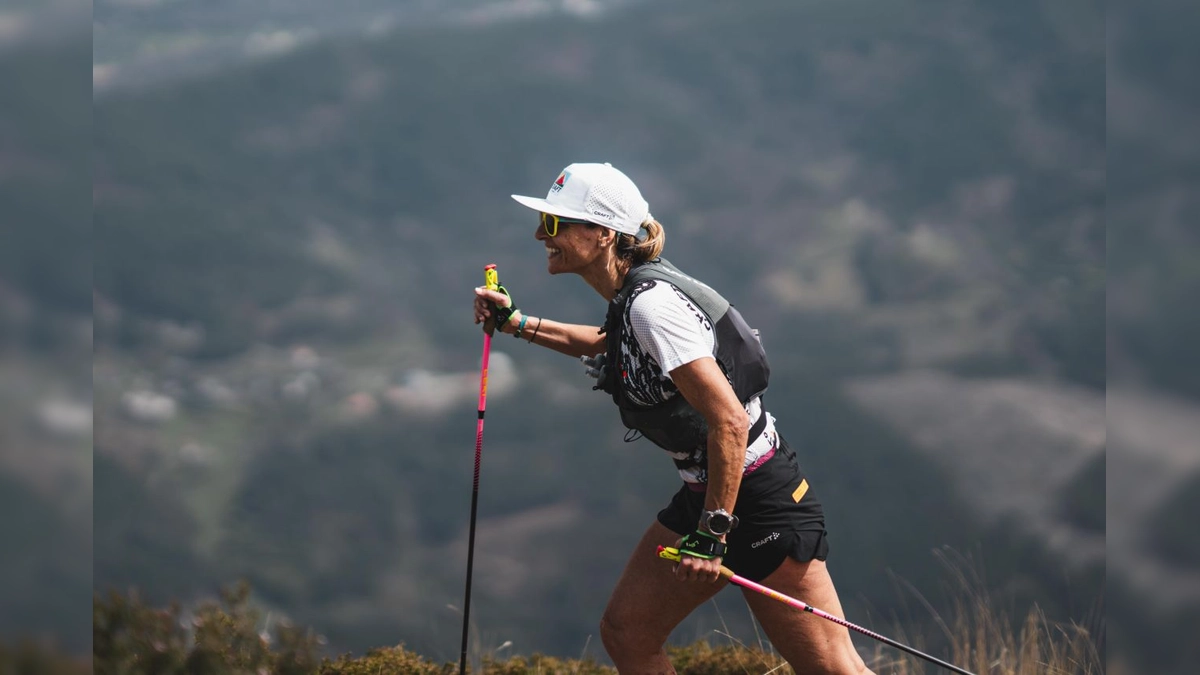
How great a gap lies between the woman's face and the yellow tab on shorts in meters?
0.91

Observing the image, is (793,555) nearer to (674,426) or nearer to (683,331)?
(674,426)

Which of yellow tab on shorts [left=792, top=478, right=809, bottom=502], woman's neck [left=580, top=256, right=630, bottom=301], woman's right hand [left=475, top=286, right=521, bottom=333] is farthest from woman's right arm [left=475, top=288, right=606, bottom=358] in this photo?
yellow tab on shorts [left=792, top=478, right=809, bottom=502]

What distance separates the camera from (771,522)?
346 cm

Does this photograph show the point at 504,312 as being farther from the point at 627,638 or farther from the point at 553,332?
the point at 627,638

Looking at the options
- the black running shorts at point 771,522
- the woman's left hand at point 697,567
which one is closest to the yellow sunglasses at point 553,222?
the black running shorts at point 771,522

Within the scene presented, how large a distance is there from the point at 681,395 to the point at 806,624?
2.49 feet

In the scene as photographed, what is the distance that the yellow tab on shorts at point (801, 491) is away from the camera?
3514mm

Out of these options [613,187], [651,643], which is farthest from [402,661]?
[613,187]

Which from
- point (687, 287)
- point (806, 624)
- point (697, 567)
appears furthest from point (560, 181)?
point (806, 624)

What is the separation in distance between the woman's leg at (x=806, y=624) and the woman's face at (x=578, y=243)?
1.07 metres

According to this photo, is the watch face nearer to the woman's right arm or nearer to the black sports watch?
the black sports watch

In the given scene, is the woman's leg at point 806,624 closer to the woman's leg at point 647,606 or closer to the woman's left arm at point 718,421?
the woman's leg at point 647,606

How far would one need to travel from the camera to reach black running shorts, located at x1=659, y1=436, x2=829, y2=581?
3.46 meters

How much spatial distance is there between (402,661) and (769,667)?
64.1 inches
